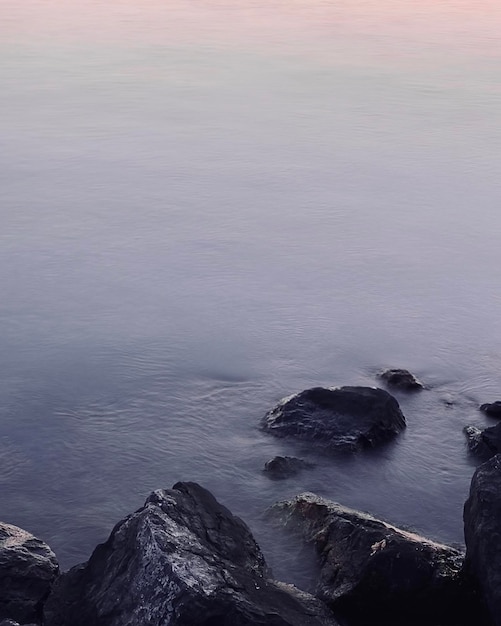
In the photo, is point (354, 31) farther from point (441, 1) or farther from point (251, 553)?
point (251, 553)

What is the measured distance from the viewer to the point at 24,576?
18.3 ft

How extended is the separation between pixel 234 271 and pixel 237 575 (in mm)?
5180

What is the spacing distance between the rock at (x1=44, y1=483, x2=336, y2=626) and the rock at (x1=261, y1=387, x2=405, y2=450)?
1.88m

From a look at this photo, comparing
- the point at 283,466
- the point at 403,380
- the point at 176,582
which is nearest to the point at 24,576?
the point at 176,582

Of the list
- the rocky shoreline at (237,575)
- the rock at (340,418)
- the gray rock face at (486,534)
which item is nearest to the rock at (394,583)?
the rocky shoreline at (237,575)

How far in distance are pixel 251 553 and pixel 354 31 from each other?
16903mm

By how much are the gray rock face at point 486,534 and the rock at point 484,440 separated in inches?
52.9

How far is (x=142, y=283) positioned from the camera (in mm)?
9977

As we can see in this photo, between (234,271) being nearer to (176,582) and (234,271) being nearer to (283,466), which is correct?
(283,466)

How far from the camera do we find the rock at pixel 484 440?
7.23 m

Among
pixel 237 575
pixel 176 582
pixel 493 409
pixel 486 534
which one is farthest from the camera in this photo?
pixel 493 409

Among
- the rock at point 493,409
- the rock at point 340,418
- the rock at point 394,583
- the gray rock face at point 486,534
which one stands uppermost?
the gray rock face at point 486,534

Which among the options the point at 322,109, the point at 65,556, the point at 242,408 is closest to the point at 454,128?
the point at 322,109

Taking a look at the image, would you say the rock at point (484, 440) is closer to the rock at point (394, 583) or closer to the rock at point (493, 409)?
the rock at point (493, 409)
